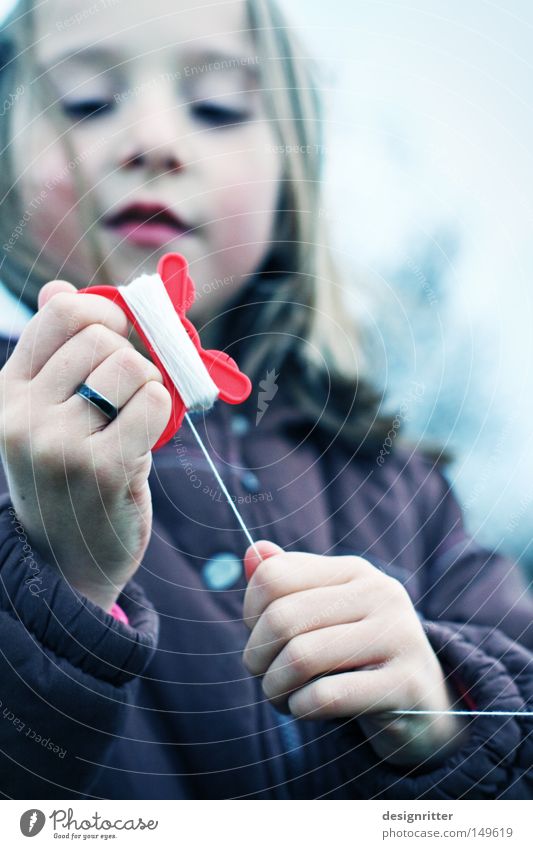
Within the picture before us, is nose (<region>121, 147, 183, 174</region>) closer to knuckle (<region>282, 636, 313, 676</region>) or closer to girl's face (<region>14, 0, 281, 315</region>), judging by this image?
girl's face (<region>14, 0, 281, 315</region>)

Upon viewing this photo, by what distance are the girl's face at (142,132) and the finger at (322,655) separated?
0.23m

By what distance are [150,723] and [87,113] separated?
1.28 feet

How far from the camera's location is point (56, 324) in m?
0.42

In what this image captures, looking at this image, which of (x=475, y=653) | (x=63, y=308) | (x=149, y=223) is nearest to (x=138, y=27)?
(x=149, y=223)

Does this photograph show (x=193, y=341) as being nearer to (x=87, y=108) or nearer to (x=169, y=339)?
(x=169, y=339)

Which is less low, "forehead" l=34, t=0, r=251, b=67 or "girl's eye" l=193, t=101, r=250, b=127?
"forehead" l=34, t=0, r=251, b=67

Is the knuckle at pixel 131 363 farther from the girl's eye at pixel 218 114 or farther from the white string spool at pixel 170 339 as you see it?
the girl's eye at pixel 218 114

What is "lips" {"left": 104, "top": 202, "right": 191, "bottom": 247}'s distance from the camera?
1.77 feet

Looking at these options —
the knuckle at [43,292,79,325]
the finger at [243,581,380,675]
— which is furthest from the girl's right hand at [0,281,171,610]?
the finger at [243,581,380,675]

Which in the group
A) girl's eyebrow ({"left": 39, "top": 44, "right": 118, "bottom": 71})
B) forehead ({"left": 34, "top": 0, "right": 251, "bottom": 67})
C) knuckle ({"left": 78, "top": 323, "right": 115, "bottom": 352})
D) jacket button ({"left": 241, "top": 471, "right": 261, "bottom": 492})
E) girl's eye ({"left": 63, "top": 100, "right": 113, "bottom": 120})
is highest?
forehead ({"left": 34, "top": 0, "right": 251, "bottom": 67})

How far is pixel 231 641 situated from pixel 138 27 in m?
0.40

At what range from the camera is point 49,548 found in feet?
1.49
